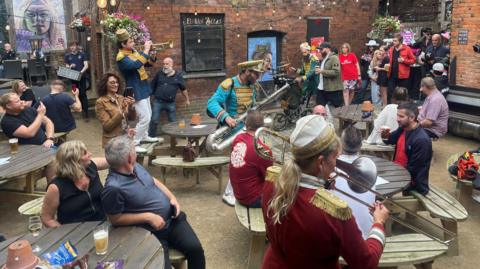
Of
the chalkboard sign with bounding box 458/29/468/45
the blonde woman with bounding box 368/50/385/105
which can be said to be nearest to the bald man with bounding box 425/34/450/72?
the chalkboard sign with bounding box 458/29/468/45

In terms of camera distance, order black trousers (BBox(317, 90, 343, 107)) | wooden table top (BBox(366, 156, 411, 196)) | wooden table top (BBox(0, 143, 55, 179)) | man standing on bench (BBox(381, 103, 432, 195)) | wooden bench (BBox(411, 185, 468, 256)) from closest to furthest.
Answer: wooden table top (BBox(366, 156, 411, 196)) → wooden bench (BBox(411, 185, 468, 256)) → man standing on bench (BBox(381, 103, 432, 195)) → wooden table top (BBox(0, 143, 55, 179)) → black trousers (BBox(317, 90, 343, 107))

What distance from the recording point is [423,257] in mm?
3436

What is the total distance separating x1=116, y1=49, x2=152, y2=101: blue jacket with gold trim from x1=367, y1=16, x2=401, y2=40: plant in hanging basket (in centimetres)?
732

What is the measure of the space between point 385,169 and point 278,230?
276cm

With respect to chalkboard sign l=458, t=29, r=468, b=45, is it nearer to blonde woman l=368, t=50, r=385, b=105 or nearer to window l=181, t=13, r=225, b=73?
blonde woman l=368, t=50, r=385, b=105

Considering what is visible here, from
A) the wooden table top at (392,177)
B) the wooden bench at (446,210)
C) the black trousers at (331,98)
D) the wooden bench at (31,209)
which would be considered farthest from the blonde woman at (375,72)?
the wooden bench at (31,209)

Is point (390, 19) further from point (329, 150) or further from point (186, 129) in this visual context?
point (329, 150)

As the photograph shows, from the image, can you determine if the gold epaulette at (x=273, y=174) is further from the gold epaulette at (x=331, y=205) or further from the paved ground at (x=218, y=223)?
the paved ground at (x=218, y=223)

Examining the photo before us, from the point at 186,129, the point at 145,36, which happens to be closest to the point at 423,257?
the point at 186,129

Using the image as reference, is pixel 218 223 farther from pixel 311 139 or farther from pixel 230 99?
pixel 311 139

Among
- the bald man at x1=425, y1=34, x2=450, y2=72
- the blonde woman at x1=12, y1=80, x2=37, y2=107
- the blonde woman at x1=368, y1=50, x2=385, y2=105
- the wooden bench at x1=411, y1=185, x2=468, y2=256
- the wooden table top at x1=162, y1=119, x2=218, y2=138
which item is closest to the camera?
the wooden bench at x1=411, y1=185, x2=468, y2=256

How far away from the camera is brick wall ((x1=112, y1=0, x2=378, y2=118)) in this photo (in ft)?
32.3

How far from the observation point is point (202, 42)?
34.4ft

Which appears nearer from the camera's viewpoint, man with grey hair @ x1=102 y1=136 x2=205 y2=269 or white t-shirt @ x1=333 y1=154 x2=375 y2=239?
white t-shirt @ x1=333 y1=154 x2=375 y2=239
